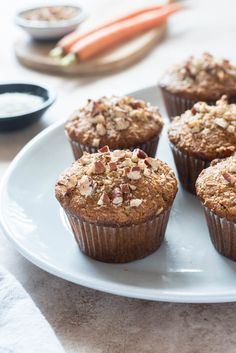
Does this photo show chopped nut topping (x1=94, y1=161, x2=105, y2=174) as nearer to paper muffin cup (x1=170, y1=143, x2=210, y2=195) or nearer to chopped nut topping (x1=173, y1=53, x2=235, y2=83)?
paper muffin cup (x1=170, y1=143, x2=210, y2=195)

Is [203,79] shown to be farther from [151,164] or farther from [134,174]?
[134,174]

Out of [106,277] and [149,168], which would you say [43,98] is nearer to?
[149,168]

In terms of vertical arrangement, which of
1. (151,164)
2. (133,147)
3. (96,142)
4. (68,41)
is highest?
(151,164)

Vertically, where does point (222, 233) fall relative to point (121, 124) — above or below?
below

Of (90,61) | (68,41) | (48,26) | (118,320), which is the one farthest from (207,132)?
(48,26)

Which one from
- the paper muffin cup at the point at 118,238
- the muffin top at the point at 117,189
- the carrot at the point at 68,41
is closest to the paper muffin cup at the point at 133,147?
the muffin top at the point at 117,189

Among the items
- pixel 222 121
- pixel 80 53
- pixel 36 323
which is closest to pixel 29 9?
pixel 80 53
